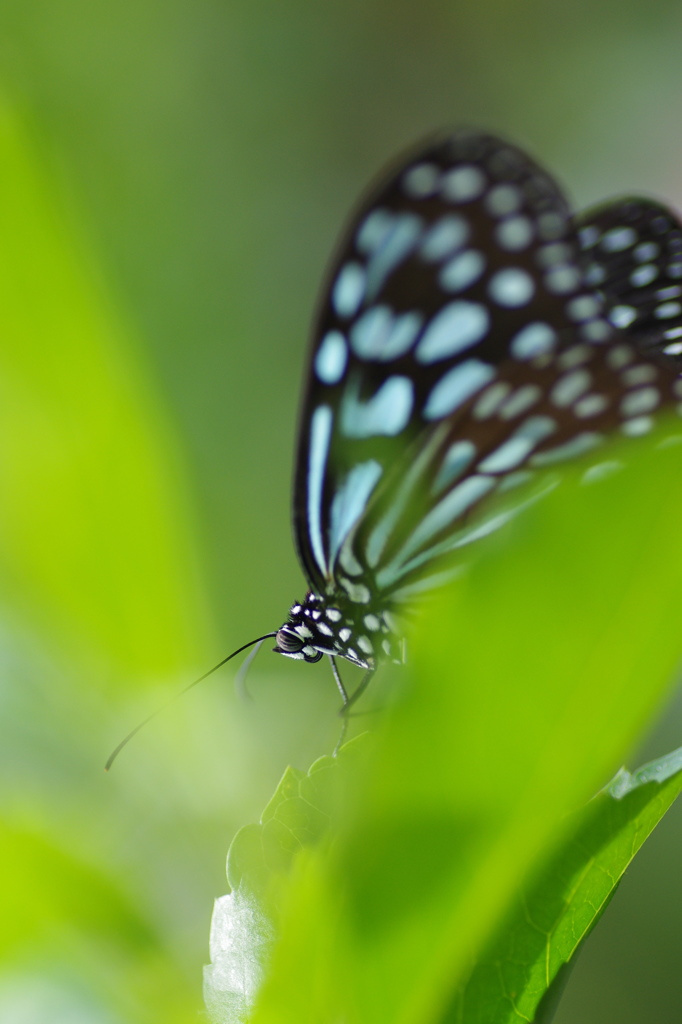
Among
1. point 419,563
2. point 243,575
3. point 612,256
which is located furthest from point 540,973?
point 243,575

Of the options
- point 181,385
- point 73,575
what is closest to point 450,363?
point 73,575

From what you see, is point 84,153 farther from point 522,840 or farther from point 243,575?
point 522,840

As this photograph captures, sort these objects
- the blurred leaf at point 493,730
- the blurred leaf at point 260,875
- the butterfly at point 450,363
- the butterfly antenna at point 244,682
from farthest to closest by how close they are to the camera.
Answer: the butterfly antenna at point 244,682, the butterfly at point 450,363, the blurred leaf at point 260,875, the blurred leaf at point 493,730

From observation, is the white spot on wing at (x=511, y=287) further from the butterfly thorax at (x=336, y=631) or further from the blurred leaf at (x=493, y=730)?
the blurred leaf at (x=493, y=730)

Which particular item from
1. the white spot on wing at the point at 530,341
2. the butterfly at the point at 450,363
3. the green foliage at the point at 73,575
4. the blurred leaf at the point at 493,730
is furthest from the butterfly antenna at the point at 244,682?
the blurred leaf at the point at 493,730

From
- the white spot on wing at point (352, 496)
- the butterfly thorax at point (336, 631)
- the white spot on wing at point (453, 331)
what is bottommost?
the butterfly thorax at point (336, 631)

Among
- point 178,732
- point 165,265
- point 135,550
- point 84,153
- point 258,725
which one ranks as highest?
point 84,153
